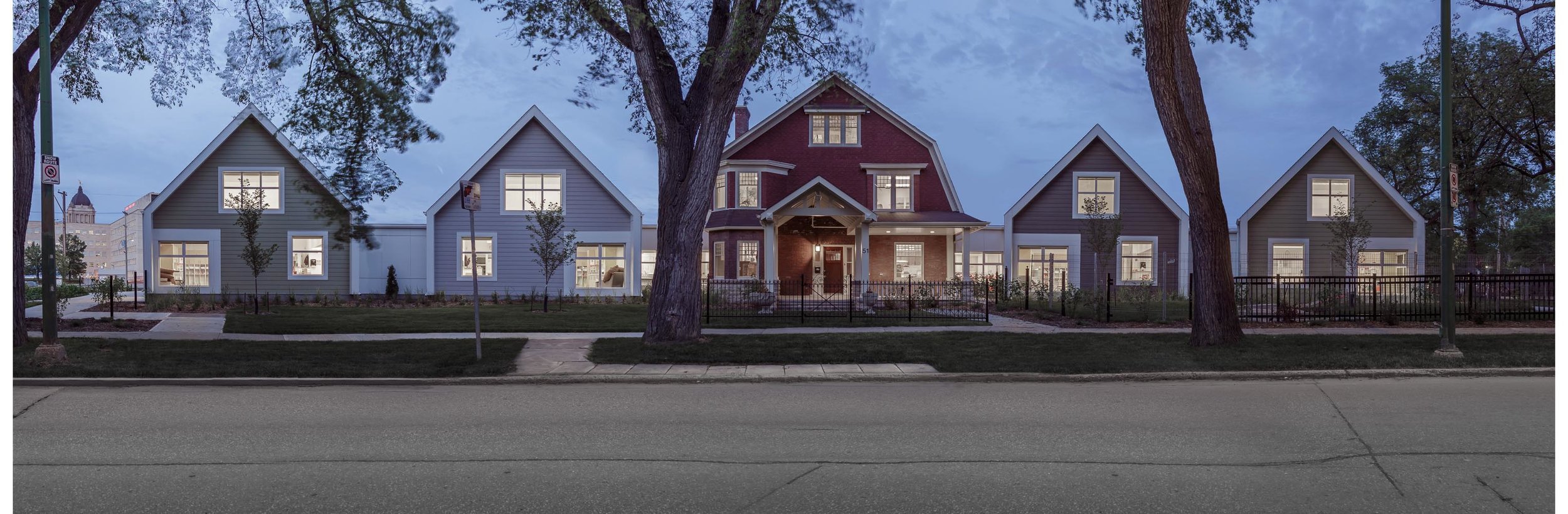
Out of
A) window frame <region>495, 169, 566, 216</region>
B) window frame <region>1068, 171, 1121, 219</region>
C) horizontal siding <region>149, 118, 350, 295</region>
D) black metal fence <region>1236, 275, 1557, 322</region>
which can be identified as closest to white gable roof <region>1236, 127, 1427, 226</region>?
window frame <region>1068, 171, 1121, 219</region>

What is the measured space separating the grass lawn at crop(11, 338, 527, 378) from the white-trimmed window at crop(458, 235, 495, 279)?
14.7m

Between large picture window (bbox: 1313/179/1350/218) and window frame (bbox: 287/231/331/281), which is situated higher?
large picture window (bbox: 1313/179/1350/218)

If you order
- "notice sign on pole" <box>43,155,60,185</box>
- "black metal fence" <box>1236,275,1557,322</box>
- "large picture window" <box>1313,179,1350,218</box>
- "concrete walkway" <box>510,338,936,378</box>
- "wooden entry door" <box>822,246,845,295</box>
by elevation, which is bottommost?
"concrete walkway" <box>510,338,936,378</box>

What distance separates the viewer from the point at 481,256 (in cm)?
3033

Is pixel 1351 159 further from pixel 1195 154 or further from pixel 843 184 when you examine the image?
pixel 1195 154

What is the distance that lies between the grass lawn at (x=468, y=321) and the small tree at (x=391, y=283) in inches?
167

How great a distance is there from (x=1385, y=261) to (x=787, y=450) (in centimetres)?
3428

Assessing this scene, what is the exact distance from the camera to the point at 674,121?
48.0 feet

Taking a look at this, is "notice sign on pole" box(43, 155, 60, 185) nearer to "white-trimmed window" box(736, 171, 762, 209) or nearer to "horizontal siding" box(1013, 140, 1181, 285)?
"white-trimmed window" box(736, 171, 762, 209)

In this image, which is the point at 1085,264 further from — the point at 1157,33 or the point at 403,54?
the point at 403,54

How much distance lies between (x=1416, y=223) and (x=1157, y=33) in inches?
1027

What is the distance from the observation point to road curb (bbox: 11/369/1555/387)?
418 inches

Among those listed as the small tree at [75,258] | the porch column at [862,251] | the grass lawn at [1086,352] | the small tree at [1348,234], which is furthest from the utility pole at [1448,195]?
the small tree at [75,258]

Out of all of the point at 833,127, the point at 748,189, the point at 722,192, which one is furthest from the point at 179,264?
the point at 833,127
